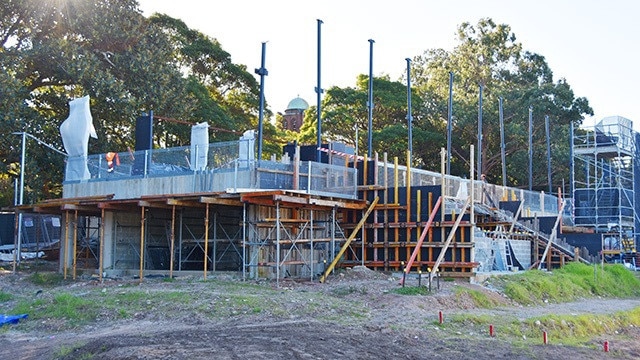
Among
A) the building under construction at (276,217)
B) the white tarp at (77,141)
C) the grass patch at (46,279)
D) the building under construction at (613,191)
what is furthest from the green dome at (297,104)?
the grass patch at (46,279)

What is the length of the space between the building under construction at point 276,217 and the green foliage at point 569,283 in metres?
1.47

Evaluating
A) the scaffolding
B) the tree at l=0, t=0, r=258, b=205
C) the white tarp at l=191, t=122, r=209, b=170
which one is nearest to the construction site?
the white tarp at l=191, t=122, r=209, b=170

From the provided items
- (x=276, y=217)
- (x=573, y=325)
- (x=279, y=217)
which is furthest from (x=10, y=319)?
(x=573, y=325)

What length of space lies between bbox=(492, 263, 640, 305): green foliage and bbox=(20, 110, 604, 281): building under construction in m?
1.47

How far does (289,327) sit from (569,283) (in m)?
14.5

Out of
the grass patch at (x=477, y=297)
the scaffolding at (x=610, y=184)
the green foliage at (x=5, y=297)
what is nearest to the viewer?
the grass patch at (x=477, y=297)

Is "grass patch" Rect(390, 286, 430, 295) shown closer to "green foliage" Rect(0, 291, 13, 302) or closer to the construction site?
the construction site

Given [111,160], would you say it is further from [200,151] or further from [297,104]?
[297,104]

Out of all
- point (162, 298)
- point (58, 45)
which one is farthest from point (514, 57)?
point (162, 298)

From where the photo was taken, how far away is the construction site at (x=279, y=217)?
26.8 metres

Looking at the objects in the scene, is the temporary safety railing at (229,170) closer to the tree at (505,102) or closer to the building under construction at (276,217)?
the building under construction at (276,217)

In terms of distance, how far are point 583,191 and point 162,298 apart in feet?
104

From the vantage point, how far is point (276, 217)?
26.4m

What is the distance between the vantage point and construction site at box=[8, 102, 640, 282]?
88.0ft
